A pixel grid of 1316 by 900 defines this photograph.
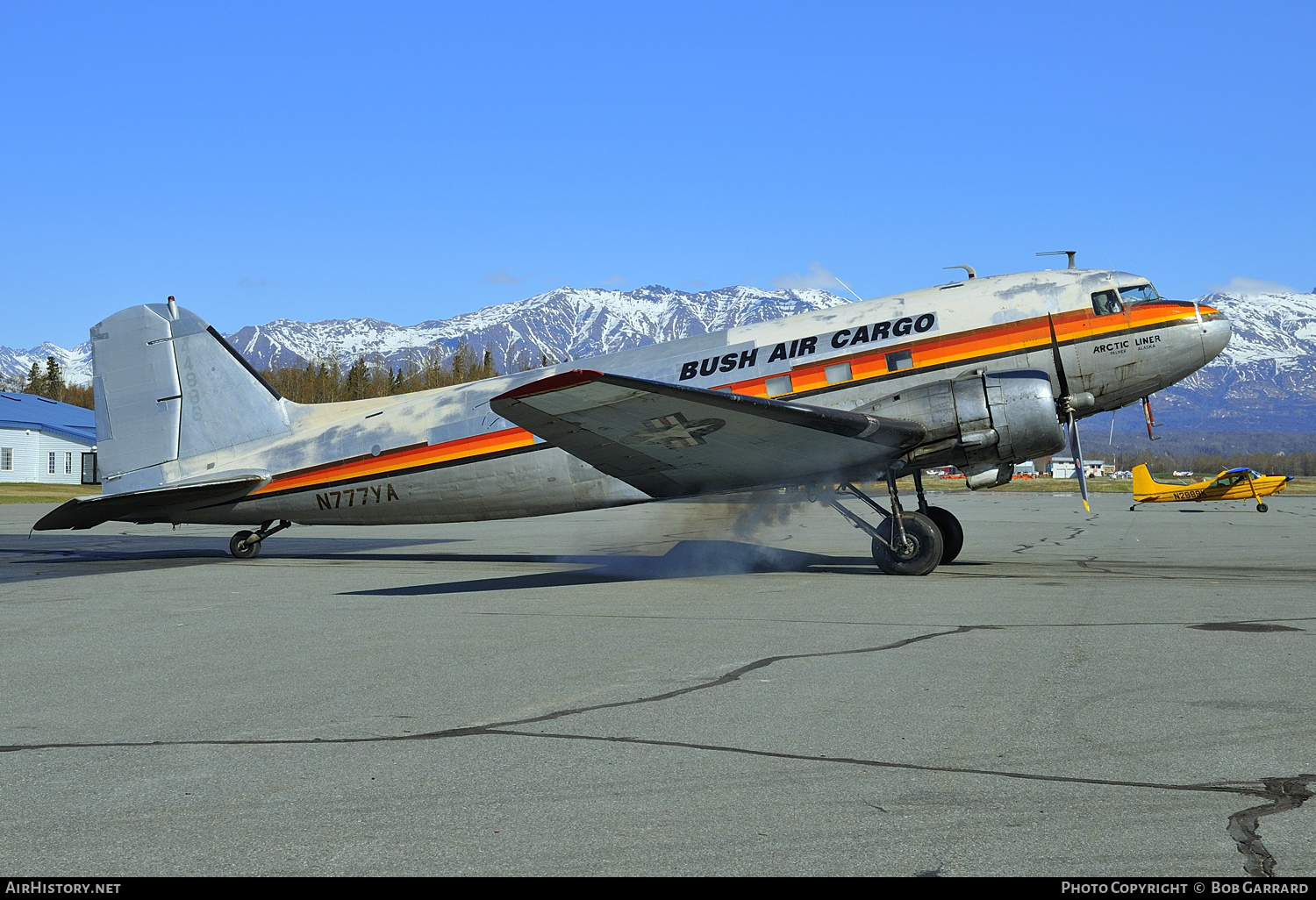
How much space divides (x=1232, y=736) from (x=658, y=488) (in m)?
11.8

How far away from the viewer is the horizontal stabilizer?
17.7m

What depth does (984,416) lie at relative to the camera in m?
15.3

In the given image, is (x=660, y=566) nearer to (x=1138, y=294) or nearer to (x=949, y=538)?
(x=949, y=538)

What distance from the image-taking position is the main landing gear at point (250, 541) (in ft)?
64.0

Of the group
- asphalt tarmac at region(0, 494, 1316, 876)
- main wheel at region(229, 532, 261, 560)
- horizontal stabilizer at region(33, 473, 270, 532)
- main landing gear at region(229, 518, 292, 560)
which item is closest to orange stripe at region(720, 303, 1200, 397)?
asphalt tarmac at region(0, 494, 1316, 876)

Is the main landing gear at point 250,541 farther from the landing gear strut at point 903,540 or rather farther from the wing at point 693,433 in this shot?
the landing gear strut at point 903,540

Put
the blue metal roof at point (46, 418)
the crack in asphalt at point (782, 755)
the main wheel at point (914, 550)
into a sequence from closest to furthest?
the crack in asphalt at point (782, 755) → the main wheel at point (914, 550) → the blue metal roof at point (46, 418)

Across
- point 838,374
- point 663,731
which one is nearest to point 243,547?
point 838,374

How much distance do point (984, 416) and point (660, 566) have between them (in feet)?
19.4

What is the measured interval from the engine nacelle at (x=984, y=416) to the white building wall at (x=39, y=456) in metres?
72.1

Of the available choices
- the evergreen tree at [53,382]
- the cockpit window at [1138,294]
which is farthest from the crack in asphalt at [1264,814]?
the evergreen tree at [53,382]

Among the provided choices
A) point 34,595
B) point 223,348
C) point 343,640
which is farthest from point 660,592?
point 223,348

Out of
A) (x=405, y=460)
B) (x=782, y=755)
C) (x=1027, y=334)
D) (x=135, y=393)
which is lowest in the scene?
(x=782, y=755)

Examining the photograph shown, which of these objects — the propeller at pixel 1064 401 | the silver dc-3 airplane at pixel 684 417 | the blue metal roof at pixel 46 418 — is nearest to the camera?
the silver dc-3 airplane at pixel 684 417
